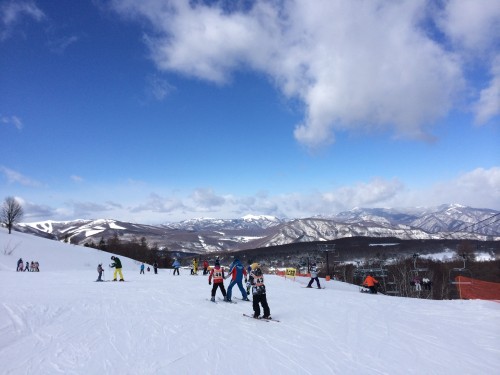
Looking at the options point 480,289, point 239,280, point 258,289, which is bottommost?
point 480,289

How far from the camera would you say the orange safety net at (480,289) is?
18.3 metres

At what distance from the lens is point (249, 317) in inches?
440

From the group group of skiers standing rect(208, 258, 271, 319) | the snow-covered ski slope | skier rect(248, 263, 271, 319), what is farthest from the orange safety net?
skier rect(248, 263, 271, 319)

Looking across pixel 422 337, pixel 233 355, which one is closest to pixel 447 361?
pixel 422 337

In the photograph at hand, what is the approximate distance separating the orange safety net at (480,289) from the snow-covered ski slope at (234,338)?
15.7ft

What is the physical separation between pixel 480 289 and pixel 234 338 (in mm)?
16704

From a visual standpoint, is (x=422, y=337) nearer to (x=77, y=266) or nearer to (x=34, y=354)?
(x=34, y=354)

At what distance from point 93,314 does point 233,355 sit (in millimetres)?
5846

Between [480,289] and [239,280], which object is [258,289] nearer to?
[239,280]

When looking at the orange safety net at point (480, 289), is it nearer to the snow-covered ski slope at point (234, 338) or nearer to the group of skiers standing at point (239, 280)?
the snow-covered ski slope at point (234, 338)

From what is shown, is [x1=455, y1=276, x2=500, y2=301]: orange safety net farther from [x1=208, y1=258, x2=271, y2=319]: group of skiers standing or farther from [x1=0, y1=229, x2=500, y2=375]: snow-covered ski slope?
[x1=208, y1=258, x2=271, y2=319]: group of skiers standing

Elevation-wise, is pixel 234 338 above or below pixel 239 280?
below

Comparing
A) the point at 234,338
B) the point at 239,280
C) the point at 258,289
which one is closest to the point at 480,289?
the point at 239,280

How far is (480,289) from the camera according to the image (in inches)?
742
